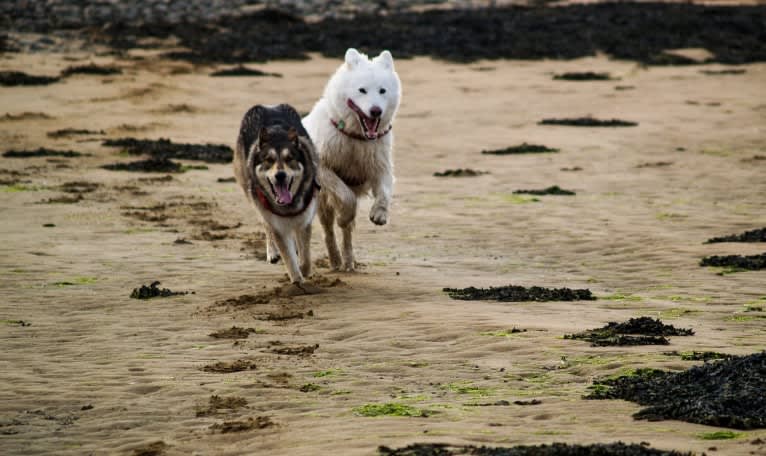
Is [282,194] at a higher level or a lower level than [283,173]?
lower

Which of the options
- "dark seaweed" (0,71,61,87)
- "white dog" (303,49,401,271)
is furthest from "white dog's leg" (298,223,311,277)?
"dark seaweed" (0,71,61,87)

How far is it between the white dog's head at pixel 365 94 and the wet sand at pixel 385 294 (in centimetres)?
143

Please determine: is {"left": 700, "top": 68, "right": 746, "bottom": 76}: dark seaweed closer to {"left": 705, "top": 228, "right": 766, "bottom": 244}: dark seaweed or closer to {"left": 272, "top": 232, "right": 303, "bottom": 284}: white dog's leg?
{"left": 705, "top": 228, "right": 766, "bottom": 244}: dark seaweed

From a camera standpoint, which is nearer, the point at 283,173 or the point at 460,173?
the point at 283,173

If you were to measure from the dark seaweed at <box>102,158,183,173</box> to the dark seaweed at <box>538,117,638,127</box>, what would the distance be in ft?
28.5

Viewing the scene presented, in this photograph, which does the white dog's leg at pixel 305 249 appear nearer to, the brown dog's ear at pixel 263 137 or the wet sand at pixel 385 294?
the wet sand at pixel 385 294

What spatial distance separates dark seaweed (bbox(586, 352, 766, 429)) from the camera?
219 inches

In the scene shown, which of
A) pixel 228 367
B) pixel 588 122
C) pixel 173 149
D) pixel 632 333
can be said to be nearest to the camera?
pixel 228 367

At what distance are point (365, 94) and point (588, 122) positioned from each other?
538 inches

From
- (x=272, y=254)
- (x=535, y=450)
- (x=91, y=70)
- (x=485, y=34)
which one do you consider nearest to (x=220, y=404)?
(x=535, y=450)

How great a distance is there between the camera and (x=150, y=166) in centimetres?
1764

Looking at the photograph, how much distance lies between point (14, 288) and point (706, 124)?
1646 centimetres

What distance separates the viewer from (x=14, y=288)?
384 inches

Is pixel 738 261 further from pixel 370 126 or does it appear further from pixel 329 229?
pixel 329 229
